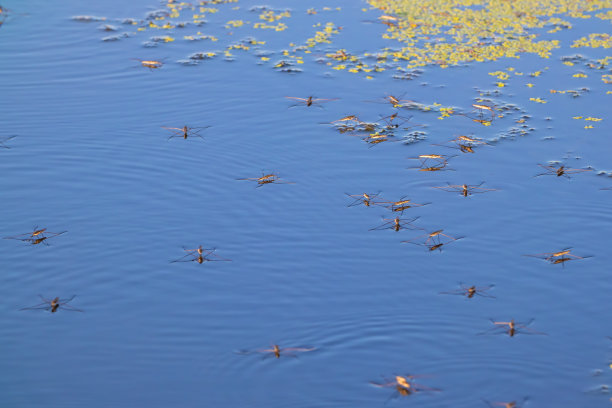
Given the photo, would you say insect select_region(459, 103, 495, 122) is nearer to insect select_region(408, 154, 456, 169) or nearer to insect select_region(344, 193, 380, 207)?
insect select_region(408, 154, 456, 169)

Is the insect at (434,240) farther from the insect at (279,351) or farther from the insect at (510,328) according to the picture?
the insect at (279,351)

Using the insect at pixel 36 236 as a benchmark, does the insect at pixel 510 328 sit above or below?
below

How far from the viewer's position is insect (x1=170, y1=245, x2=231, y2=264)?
482 cm

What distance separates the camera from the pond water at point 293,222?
12.9ft

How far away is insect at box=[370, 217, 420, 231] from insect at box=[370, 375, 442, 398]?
1544mm

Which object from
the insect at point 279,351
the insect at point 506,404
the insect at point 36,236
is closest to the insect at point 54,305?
the insect at point 36,236

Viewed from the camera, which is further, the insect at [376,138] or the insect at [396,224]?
the insect at [376,138]

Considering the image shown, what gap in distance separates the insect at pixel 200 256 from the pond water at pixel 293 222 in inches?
0.8

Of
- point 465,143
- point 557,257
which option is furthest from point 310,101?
point 557,257

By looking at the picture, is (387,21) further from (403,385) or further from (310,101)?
(403,385)

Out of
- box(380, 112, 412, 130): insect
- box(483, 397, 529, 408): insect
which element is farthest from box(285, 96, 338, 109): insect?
box(483, 397, 529, 408): insect

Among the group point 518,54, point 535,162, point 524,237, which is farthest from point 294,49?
point 524,237

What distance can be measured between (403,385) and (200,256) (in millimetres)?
1729

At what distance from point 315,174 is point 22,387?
2.87 metres
